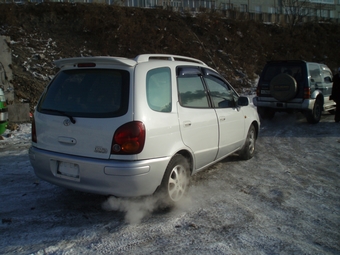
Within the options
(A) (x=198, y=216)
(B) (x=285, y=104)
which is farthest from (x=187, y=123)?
(B) (x=285, y=104)

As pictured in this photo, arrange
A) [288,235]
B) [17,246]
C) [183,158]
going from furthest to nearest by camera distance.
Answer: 1. [183,158]
2. [288,235]
3. [17,246]

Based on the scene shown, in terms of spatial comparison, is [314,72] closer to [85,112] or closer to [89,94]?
[89,94]

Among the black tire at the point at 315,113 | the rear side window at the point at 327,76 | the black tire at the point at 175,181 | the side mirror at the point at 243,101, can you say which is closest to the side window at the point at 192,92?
the black tire at the point at 175,181

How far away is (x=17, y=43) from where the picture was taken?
16594mm

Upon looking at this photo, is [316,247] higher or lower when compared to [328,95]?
lower

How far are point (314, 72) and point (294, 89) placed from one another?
4.46 ft

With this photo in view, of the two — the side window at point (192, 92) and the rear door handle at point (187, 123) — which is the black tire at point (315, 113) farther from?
the rear door handle at point (187, 123)

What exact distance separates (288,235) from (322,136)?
5929mm

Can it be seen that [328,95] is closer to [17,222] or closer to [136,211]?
[136,211]

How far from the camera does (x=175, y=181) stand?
4.32m

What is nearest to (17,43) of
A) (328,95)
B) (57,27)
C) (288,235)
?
(57,27)

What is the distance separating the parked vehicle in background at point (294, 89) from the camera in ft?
32.5

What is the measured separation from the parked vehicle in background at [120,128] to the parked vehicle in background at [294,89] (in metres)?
5.93

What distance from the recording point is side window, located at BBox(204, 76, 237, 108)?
209 inches
